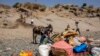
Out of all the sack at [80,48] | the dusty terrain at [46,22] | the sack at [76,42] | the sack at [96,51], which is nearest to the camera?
the sack at [80,48]

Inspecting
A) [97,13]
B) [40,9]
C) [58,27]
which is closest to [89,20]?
[97,13]

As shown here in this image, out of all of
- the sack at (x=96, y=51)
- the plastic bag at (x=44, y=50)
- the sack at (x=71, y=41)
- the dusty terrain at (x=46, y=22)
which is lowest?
the dusty terrain at (x=46, y=22)

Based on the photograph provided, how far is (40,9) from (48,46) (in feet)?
139

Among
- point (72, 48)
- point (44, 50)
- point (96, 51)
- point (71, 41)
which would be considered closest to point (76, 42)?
point (71, 41)

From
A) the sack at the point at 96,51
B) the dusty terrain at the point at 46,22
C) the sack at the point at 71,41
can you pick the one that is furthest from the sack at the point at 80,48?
the dusty terrain at the point at 46,22

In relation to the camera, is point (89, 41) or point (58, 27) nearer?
point (89, 41)

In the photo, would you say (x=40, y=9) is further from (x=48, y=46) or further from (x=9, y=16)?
(x=48, y=46)

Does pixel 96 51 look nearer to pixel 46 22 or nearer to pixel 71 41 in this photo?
pixel 71 41

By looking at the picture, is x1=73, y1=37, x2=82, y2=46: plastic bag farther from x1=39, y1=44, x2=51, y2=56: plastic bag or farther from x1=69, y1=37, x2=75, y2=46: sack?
x1=39, y1=44, x2=51, y2=56: plastic bag

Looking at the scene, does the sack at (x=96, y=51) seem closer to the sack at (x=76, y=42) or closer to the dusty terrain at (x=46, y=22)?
the sack at (x=76, y=42)

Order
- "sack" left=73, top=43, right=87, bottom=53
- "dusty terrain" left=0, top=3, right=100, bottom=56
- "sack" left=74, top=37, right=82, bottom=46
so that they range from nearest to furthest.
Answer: "sack" left=73, top=43, right=87, bottom=53
"sack" left=74, top=37, right=82, bottom=46
"dusty terrain" left=0, top=3, right=100, bottom=56

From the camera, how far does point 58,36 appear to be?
38.9ft

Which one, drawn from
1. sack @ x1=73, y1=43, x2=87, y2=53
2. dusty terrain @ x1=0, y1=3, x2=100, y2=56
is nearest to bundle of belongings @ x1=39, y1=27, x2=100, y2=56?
sack @ x1=73, y1=43, x2=87, y2=53

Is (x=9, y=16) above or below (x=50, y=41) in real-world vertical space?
below
